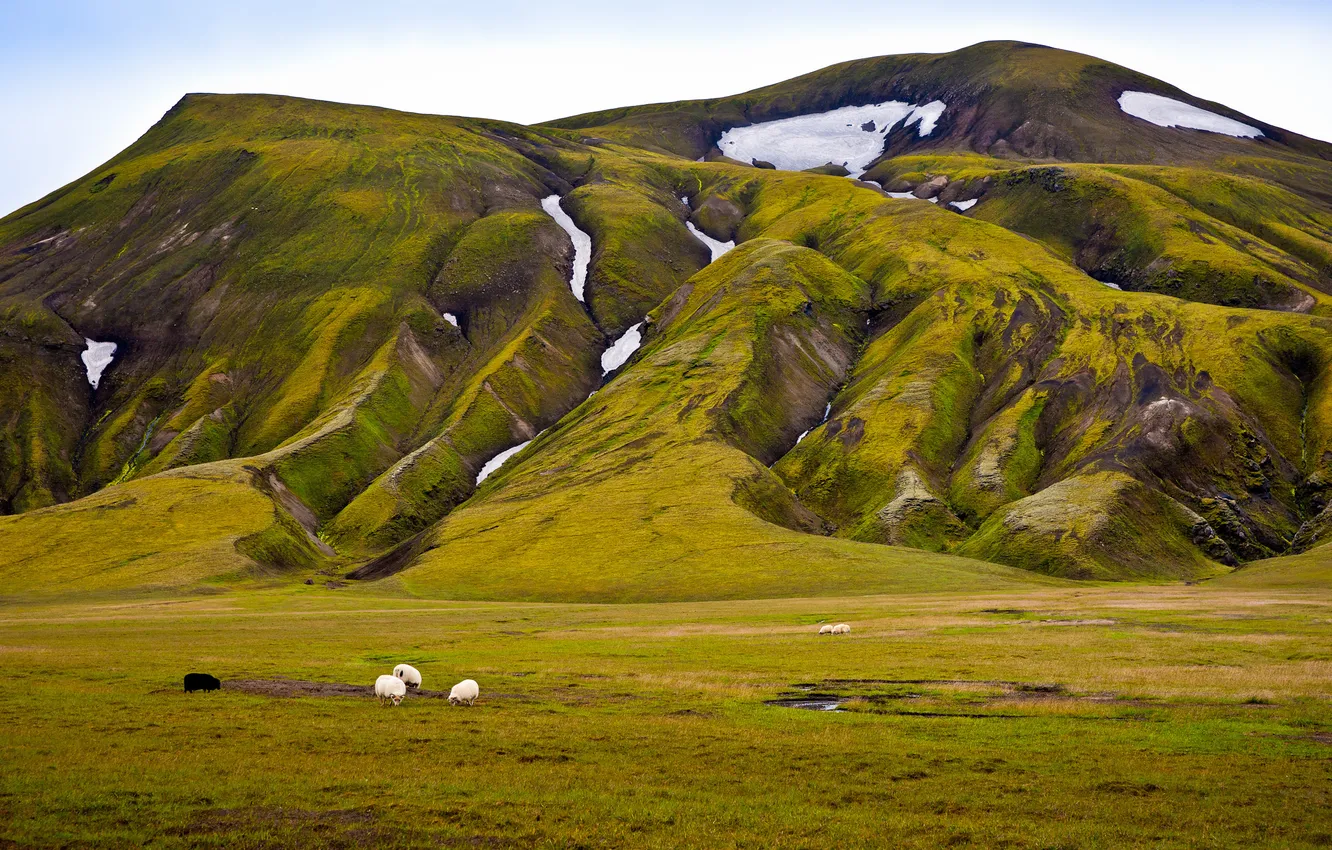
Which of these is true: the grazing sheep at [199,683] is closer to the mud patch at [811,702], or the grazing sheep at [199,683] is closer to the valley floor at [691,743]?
the valley floor at [691,743]

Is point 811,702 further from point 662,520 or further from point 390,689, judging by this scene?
point 662,520

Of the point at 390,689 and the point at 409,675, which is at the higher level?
the point at 390,689

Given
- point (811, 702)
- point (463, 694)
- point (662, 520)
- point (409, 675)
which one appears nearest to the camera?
point (463, 694)

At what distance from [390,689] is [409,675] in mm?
3685

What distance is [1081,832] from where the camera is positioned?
20.4 metres

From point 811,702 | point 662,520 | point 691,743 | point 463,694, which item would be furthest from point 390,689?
point 662,520

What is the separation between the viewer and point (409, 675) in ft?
134

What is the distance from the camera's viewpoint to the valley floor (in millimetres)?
20656

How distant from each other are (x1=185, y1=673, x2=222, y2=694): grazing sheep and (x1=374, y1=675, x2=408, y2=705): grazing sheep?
6.60 meters

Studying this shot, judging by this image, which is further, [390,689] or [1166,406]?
[1166,406]

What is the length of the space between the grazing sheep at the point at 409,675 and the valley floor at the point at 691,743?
2.48 metres

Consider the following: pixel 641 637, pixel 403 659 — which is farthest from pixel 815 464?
pixel 403 659

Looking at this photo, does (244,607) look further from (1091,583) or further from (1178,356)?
(1178,356)

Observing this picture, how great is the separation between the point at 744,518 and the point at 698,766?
11500cm
